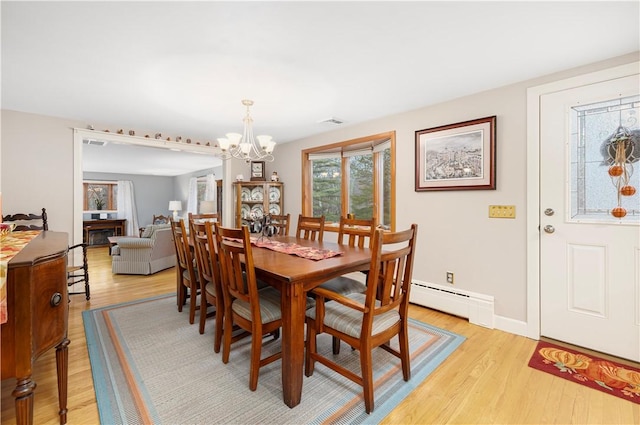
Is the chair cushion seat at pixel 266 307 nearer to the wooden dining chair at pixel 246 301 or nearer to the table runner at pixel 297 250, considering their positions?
the wooden dining chair at pixel 246 301

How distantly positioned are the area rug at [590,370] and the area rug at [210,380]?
577 mm

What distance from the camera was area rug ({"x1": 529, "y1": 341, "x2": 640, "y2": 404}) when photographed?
1787 mm

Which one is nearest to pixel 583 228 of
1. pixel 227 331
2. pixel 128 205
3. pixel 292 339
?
pixel 292 339

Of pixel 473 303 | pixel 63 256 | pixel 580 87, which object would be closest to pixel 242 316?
pixel 63 256

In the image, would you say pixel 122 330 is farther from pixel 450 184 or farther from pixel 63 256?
pixel 450 184

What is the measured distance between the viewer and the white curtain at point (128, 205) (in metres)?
8.49

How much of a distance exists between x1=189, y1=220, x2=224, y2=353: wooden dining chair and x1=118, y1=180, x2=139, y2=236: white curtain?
744cm

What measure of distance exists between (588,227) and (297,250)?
88.1 inches

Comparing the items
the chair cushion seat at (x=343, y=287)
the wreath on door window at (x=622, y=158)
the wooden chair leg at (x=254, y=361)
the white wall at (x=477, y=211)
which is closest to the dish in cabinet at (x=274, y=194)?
the white wall at (x=477, y=211)

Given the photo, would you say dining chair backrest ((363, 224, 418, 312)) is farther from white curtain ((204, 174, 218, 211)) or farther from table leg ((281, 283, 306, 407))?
white curtain ((204, 174, 218, 211))

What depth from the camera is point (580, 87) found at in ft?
7.34

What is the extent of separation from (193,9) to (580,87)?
9.06ft

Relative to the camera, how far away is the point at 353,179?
4238 mm

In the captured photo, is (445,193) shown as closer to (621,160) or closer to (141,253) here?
(621,160)
